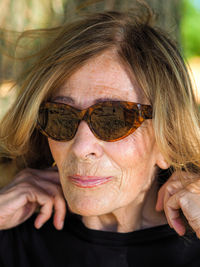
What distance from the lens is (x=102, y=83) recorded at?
209cm

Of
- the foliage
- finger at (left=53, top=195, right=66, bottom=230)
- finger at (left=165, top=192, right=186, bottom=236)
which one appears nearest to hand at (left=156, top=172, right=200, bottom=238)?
finger at (left=165, top=192, right=186, bottom=236)

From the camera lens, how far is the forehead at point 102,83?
2.08 meters

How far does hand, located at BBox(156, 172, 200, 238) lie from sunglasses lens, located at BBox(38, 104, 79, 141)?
723 mm

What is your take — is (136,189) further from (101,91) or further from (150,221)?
(101,91)

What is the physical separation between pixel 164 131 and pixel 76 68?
0.67 metres

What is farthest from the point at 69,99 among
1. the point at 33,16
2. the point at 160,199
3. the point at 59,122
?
the point at 33,16

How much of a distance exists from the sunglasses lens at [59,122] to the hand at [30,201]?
54 centimetres

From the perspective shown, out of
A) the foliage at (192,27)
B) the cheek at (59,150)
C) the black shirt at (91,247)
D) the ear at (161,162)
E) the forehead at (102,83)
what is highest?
the foliage at (192,27)

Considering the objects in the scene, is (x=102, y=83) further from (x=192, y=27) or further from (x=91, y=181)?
(x=192, y=27)

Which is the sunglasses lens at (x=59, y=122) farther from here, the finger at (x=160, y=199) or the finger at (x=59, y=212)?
the finger at (x=160, y=199)

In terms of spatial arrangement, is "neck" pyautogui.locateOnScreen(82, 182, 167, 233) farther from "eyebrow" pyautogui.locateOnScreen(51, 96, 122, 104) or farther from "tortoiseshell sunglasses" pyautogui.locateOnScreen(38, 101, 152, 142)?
"eyebrow" pyautogui.locateOnScreen(51, 96, 122, 104)

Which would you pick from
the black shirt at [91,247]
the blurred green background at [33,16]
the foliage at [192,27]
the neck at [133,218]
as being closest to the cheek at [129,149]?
the neck at [133,218]

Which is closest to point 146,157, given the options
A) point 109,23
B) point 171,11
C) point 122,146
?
point 122,146

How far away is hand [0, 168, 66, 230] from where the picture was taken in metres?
2.46
